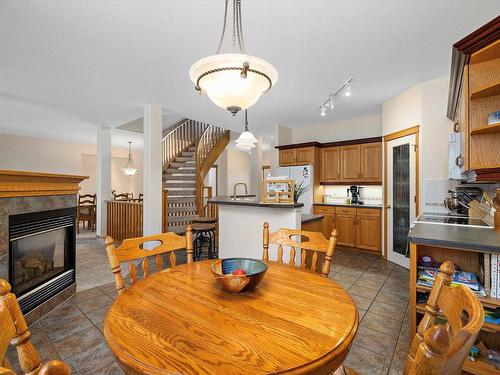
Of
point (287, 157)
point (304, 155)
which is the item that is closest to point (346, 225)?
point (304, 155)

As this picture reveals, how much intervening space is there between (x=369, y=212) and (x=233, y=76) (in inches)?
162

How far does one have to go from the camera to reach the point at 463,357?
1.74ft

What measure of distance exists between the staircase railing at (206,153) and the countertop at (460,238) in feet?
16.1

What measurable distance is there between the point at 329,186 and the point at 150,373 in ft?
18.1

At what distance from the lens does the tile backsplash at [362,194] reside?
17.0 ft

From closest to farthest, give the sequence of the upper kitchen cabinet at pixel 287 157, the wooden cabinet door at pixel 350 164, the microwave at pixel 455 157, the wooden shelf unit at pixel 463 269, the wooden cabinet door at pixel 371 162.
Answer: the wooden shelf unit at pixel 463 269
the microwave at pixel 455 157
the wooden cabinet door at pixel 371 162
the wooden cabinet door at pixel 350 164
the upper kitchen cabinet at pixel 287 157

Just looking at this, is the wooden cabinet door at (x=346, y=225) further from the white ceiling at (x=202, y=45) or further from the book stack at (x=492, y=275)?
the book stack at (x=492, y=275)

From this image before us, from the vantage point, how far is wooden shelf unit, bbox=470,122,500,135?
70.1 inches

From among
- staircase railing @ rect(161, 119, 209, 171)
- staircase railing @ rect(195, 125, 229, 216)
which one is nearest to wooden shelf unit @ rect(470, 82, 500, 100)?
staircase railing @ rect(195, 125, 229, 216)

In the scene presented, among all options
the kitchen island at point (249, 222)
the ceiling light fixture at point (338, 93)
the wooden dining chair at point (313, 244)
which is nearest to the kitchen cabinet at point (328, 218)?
the ceiling light fixture at point (338, 93)

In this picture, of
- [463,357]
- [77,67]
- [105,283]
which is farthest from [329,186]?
[463,357]

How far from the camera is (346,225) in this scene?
4.90 m

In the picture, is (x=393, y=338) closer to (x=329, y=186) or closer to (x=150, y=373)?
(x=150, y=373)

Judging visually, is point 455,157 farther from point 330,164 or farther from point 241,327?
point 241,327
